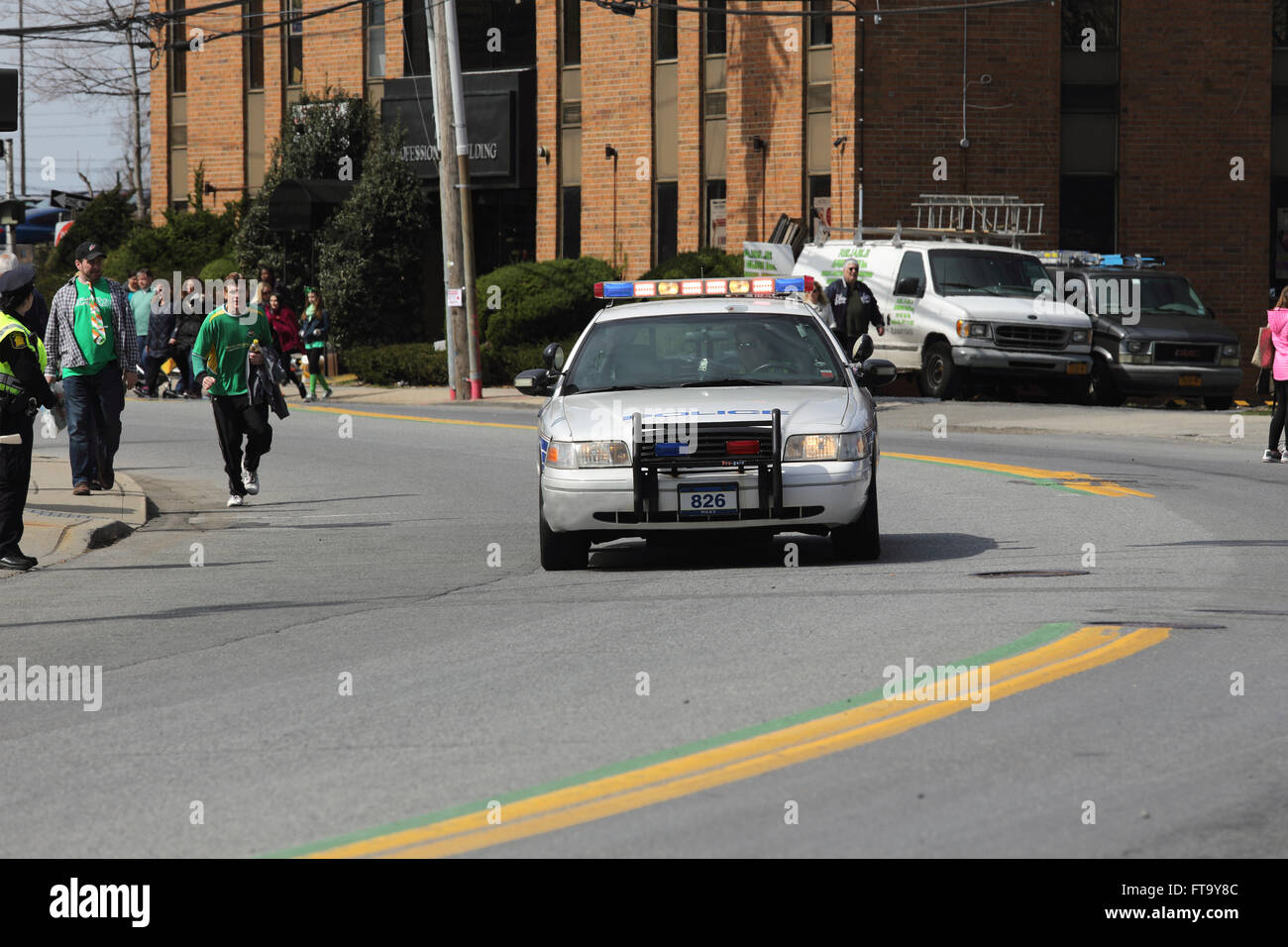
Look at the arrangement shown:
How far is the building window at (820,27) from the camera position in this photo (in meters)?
34.9

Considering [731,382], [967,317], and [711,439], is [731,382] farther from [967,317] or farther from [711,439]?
[967,317]

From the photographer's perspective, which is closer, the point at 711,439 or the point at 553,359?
the point at 711,439

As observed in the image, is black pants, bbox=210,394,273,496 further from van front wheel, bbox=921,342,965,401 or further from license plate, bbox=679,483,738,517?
van front wheel, bbox=921,342,965,401

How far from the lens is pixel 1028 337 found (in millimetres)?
27797

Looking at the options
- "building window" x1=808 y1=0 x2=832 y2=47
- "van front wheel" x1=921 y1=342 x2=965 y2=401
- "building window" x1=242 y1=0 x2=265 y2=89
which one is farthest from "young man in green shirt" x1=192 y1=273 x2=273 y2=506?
Answer: "building window" x1=242 y1=0 x2=265 y2=89

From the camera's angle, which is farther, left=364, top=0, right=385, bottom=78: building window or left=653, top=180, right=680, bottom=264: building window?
left=364, top=0, right=385, bottom=78: building window

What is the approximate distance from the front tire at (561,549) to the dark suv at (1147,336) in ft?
57.4

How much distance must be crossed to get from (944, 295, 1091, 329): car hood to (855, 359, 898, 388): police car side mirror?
14.8 m

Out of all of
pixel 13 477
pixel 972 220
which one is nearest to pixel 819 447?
pixel 13 477

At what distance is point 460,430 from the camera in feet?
84.8

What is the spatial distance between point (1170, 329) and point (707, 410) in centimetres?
1803

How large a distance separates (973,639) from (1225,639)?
45.4 inches

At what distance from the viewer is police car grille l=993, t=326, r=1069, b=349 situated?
27672 millimetres

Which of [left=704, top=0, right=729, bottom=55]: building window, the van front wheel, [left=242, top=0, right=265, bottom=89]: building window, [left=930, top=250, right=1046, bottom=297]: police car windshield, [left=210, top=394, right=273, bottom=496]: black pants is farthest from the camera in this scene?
[left=242, top=0, right=265, bottom=89]: building window
